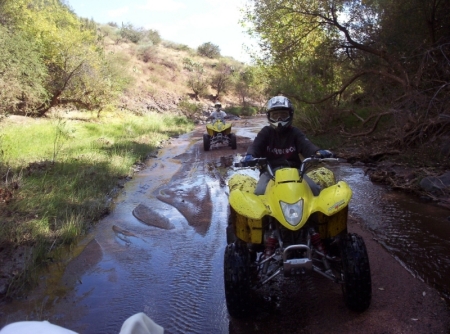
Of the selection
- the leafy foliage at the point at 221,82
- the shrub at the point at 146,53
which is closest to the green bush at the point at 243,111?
the leafy foliage at the point at 221,82

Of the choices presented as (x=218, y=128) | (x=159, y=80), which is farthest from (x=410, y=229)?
(x=159, y=80)

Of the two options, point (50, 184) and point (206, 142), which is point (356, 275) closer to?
point (50, 184)

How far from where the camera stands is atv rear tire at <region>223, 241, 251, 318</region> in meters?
3.18

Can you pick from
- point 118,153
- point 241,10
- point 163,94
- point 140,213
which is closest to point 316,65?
point 241,10

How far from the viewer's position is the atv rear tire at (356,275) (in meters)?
3.11

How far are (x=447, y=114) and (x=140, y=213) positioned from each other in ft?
20.6

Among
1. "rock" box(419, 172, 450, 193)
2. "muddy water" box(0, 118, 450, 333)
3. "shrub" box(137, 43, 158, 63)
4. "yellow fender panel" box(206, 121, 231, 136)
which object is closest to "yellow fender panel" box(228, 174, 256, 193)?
"muddy water" box(0, 118, 450, 333)

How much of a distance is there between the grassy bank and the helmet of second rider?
3229mm

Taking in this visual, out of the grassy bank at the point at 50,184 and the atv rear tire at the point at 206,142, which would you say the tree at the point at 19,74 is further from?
the atv rear tire at the point at 206,142

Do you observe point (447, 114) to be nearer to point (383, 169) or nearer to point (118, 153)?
point (383, 169)

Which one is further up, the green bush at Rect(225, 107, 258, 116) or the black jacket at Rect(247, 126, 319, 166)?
the green bush at Rect(225, 107, 258, 116)

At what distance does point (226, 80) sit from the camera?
52000 millimetres

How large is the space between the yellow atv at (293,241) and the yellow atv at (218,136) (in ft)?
36.1

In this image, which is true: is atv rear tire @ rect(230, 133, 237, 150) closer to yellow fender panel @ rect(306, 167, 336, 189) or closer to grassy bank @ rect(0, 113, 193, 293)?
grassy bank @ rect(0, 113, 193, 293)
